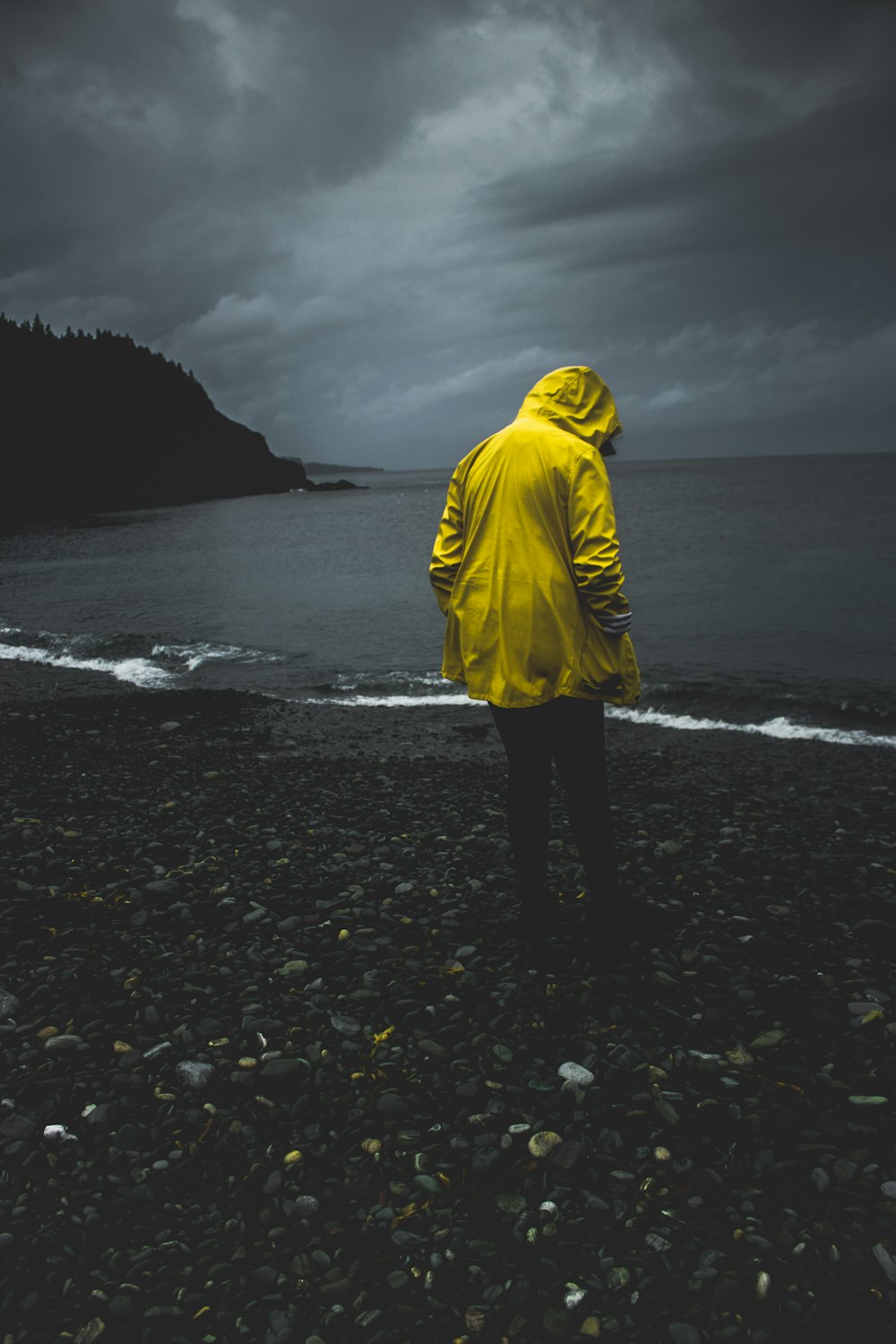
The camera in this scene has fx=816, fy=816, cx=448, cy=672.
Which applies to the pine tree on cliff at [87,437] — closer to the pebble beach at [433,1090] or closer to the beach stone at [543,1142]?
the pebble beach at [433,1090]

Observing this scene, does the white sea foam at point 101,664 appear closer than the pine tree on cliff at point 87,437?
Yes

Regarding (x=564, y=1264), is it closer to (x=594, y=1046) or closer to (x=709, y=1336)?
(x=709, y=1336)

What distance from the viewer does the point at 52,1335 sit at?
3100 mm

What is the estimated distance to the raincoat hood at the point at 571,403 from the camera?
5.18m

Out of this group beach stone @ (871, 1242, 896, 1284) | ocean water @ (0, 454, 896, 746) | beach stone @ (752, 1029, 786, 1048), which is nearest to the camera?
beach stone @ (871, 1242, 896, 1284)

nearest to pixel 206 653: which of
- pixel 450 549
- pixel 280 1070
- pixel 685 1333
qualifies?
pixel 450 549

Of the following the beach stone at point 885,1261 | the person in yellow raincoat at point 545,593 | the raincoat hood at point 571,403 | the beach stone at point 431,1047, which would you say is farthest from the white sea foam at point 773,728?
the beach stone at point 885,1261

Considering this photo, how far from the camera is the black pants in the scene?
5.05 m

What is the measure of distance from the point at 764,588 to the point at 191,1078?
34645 mm

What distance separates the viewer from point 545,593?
486 centimetres

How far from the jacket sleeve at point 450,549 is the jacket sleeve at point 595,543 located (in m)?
0.80

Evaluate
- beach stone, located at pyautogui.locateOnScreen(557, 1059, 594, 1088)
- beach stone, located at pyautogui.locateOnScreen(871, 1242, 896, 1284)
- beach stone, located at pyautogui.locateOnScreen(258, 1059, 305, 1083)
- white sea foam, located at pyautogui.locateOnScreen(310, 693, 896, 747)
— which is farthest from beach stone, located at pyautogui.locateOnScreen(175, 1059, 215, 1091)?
white sea foam, located at pyautogui.locateOnScreen(310, 693, 896, 747)

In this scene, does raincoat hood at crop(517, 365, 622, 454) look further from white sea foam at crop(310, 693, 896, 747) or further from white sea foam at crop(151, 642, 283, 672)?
white sea foam at crop(151, 642, 283, 672)

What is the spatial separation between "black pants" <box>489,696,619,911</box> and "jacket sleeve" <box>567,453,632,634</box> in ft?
2.01
